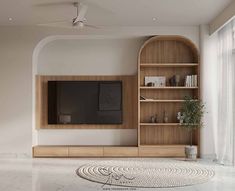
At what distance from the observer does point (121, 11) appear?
6832mm

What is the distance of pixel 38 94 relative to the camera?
8344 millimetres

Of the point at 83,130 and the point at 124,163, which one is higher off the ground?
the point at 83,130

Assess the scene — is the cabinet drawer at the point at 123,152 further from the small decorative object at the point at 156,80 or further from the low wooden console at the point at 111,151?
the small decorative object at the point at 156,80

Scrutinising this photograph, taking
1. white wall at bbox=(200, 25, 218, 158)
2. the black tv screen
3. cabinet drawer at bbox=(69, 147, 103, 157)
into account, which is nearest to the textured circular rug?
cabinet drawer at bbox=(69, 147, 103, 157)

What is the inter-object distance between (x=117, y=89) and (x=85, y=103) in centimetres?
78

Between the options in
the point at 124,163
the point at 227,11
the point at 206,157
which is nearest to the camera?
the point at 227,11

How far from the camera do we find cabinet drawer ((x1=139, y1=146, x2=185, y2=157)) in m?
7.93

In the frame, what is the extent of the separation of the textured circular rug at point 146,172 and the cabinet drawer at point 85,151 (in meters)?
0.52

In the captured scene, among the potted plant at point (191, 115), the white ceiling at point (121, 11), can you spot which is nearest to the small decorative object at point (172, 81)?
the potted plant at point (191, 115)

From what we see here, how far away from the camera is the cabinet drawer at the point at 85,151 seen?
313 inches

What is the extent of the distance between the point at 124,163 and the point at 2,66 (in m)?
3.42

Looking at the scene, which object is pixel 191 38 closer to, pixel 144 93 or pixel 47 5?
pixel 144 93

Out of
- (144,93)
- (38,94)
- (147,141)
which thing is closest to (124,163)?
(147,141)

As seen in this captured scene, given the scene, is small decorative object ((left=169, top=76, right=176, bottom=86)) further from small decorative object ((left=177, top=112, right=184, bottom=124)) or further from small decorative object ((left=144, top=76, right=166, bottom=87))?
small decorative object ((left=177, top=112, right=184, bottom=124))
